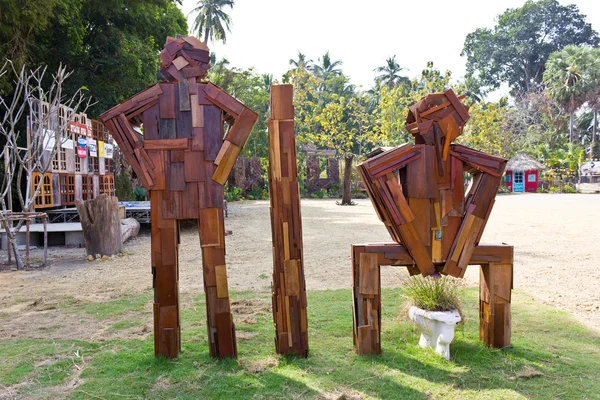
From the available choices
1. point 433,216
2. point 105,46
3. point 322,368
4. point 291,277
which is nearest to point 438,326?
A: point 433,216

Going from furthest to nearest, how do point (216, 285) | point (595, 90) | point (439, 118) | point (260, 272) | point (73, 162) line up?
1. point (595, 90)
2. point (73, 162)
3. point (260, 272)
4. point (439, 118)
5. point (216, 285)

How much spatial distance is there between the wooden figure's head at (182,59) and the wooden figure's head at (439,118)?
1.66 m

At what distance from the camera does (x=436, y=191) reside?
370 centimetres

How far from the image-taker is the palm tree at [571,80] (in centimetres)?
3547

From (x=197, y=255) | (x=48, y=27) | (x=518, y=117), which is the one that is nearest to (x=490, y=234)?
(x=197, y=255)

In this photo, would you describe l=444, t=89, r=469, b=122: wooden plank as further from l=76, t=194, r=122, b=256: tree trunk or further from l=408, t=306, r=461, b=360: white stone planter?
l=76, t=194, r=122, b=256: tree trunk

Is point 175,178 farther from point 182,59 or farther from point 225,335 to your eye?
point 225,335

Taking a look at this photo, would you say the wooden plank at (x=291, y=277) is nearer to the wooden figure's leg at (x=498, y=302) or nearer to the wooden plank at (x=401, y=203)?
the wooden plank at (x=401, y=203)

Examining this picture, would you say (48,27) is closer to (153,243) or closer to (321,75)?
(153,243)

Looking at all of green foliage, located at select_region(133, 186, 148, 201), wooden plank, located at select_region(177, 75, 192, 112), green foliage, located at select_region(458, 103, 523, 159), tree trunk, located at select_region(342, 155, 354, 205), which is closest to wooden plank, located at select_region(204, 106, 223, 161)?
wooden plank, located at select_region(177, 75, 192, 112)

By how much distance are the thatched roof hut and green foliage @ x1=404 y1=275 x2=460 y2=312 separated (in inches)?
1079

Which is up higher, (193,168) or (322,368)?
(193,168)

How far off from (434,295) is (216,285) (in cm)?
167

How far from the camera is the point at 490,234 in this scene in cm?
1073
